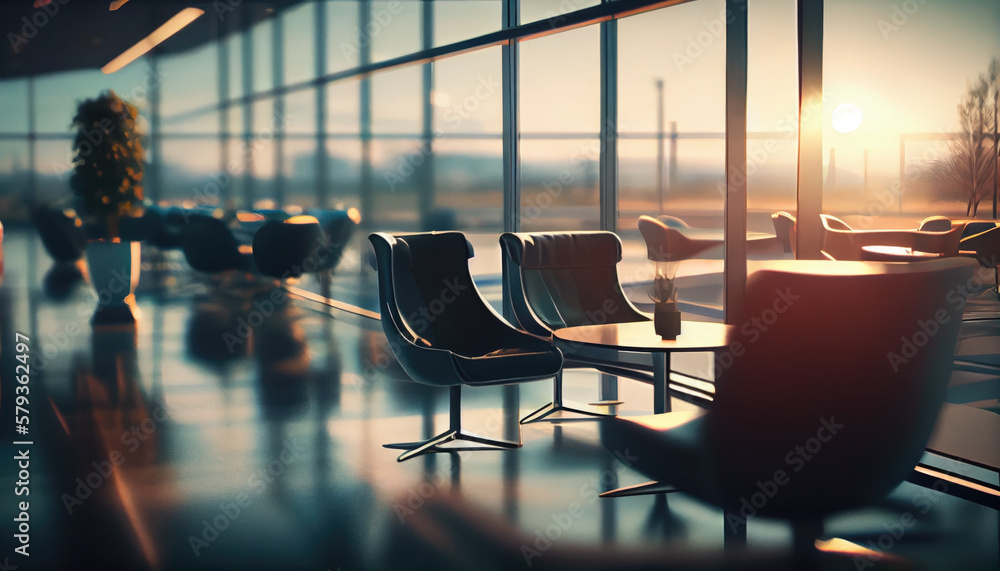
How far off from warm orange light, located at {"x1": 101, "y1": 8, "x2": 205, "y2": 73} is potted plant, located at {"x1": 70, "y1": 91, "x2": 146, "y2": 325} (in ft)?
0.79

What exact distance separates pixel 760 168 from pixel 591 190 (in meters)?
1.73

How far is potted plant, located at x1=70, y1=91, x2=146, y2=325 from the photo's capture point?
5660 mm

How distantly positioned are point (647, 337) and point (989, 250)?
142cm

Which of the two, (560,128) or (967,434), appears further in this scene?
(560,128)

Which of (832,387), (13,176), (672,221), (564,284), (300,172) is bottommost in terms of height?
(832,387)

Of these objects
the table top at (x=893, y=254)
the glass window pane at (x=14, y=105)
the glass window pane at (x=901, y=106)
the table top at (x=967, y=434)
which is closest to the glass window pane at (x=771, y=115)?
the glass window pane at (x=901, y=106)

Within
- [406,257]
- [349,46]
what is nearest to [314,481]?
[406,257]

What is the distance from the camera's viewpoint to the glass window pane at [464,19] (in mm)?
6191

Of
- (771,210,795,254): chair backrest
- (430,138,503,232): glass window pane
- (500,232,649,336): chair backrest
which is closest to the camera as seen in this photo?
(771,210,795,254): chair backrest

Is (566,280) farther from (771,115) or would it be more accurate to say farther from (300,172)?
(300,172)

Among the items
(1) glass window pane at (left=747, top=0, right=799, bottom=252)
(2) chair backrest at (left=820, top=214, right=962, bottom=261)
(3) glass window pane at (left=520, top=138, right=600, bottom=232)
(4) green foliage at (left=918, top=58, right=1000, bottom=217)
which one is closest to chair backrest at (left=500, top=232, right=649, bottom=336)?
(1) glass window pane at (left=747, top=0, right=799, bottom=252)

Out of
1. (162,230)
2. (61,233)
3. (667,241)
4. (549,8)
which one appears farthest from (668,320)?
(61,233)

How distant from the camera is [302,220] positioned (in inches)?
256

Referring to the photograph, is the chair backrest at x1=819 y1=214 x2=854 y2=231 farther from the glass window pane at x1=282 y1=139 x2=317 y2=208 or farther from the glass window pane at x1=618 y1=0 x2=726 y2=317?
the glass window pane at x1=282 y1=139 x2=317 y2=208
